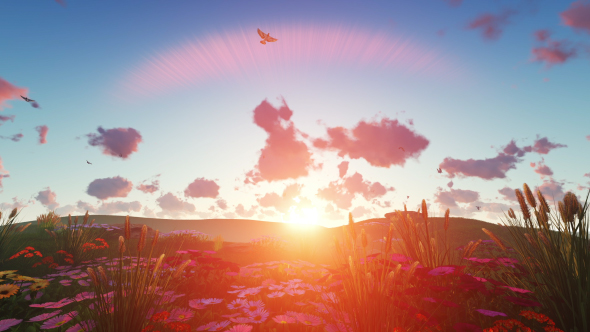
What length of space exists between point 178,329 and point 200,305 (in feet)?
2.43

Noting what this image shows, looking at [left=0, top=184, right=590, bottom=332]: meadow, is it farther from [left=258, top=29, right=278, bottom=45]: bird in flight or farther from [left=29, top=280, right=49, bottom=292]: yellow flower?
[left=258, top=29, right=278, bottom=45]: bird in flight

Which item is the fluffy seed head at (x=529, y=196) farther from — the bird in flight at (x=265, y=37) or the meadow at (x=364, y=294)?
the bird in flight at (x=265, y=37)

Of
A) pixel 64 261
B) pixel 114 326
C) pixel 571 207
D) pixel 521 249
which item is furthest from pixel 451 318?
pixel 64 261

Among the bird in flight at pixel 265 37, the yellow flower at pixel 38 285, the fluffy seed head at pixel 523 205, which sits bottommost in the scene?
the yellow flower at pixel 38 285

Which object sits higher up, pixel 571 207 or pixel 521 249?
pixel 571 207

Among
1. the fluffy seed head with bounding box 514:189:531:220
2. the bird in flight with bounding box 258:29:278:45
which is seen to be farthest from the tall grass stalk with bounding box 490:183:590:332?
the bird in flight with bounding box 258:29:278:45

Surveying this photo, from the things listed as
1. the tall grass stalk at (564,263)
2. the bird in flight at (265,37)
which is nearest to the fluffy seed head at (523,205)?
the tall grass stalk at (564,263)

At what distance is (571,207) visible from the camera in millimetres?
2895

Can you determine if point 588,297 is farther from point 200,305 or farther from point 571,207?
point 200,305

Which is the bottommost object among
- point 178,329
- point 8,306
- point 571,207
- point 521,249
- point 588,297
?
point 8,306

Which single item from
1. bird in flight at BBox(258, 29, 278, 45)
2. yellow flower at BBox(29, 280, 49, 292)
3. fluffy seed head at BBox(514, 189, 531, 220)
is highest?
bird in flight at BBox(258, 29, 278, 45)

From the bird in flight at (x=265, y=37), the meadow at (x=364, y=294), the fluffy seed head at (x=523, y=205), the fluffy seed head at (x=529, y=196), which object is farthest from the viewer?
the bird in flight at (x=265, y=37)

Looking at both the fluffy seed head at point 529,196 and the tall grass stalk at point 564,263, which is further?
the fluffy seed head at point 529,196

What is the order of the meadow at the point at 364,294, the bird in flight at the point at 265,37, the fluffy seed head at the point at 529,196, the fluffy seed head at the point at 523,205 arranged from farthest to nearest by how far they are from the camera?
the bird in flight at the point at 265,37
the fluffy seed head at the point at 523,205
the fluffy seed head at the point at 529,196
the meadow at the point at 364,294
